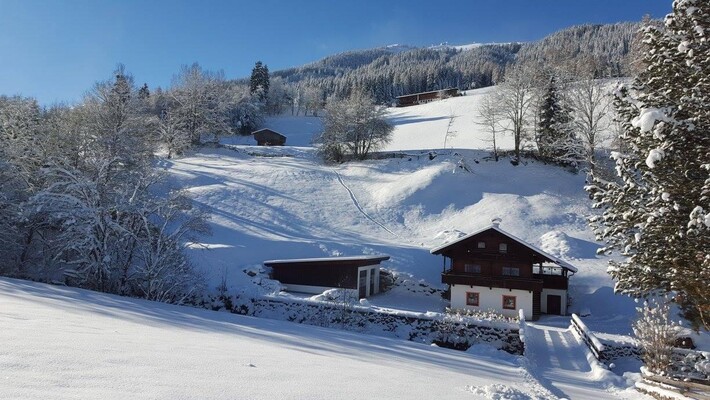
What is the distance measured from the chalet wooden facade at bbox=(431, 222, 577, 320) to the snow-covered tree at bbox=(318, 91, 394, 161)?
2634 cm

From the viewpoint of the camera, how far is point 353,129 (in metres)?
52.4

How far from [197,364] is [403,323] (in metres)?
16.3

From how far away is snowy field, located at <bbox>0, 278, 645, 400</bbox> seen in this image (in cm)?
448

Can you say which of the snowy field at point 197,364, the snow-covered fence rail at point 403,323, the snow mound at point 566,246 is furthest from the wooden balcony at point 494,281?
the snowy field at point 197,364

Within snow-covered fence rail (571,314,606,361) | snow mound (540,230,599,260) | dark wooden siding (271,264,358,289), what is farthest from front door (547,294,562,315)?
dark wooden siding (271,264,358,289)

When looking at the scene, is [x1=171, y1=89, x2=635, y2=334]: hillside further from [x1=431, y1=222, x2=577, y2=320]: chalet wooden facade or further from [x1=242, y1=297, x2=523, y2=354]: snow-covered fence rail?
[x1=242, y1=297, x2=523, y2=354]: snow-covered fence rail

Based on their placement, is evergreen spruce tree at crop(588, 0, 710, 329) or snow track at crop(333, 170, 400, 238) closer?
evergreen spruce tree at crop(588, 0, 710, 329)

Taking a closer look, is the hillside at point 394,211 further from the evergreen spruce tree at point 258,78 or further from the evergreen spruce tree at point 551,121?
the evergreen spruce tree at point 258,78

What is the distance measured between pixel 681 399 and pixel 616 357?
322 inches

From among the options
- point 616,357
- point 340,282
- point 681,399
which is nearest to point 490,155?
point 340,282

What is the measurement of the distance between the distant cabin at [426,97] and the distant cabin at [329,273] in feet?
264

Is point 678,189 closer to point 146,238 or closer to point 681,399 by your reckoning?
point 681,399

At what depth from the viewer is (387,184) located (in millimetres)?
45094

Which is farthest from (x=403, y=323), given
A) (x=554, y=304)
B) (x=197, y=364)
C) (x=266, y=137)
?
(x=266, y=137)
